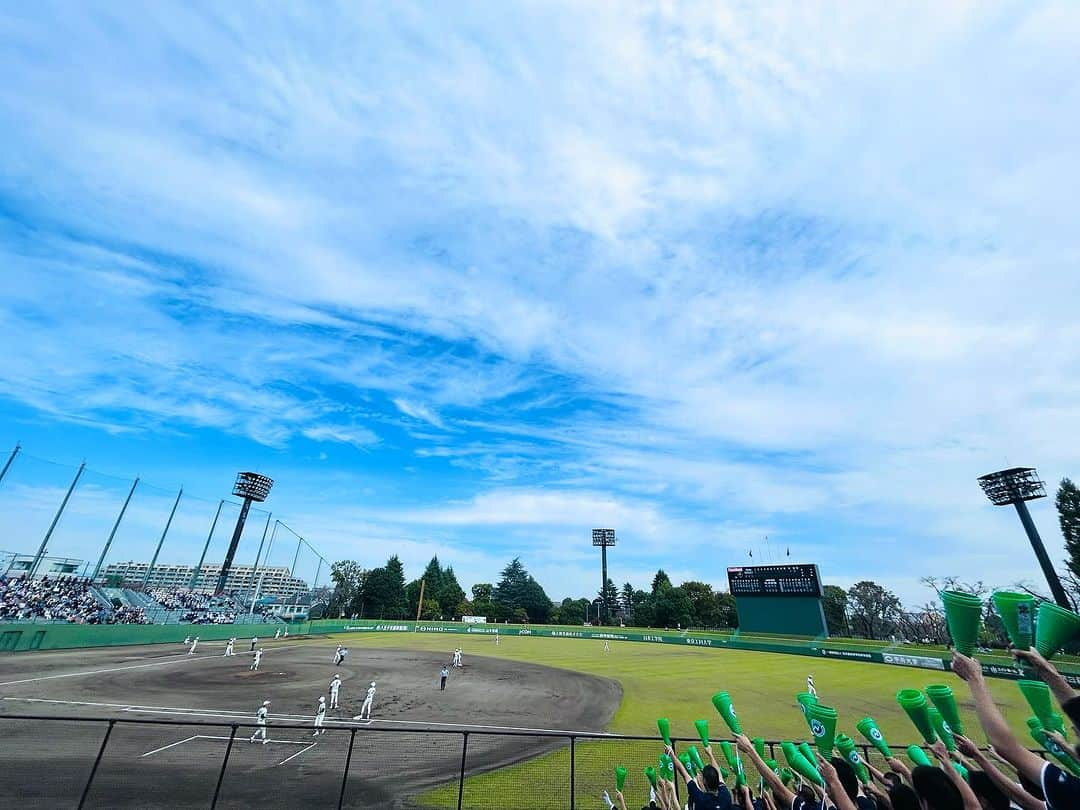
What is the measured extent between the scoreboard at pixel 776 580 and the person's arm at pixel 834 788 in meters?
65.9

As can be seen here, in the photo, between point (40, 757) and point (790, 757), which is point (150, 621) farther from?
point (790, 757)

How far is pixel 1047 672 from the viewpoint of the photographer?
3002 mm

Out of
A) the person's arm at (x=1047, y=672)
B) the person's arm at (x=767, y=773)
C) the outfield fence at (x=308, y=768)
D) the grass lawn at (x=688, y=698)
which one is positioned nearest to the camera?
the person's arm at (x=1047, y=672)

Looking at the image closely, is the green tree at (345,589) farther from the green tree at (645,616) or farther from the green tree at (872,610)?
the green tree at (872,610)

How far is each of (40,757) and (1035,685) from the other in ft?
70.2

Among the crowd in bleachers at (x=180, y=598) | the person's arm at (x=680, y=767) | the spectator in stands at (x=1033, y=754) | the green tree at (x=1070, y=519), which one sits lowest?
the person's arm at (x=680, y=767)

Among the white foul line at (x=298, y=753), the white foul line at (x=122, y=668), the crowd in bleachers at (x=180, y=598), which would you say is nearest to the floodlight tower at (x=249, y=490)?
the crowd in bleachers at (x=180, y=598)

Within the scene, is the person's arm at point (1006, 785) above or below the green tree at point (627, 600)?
below

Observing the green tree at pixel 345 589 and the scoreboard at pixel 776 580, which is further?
the green tree at pixel 345 589

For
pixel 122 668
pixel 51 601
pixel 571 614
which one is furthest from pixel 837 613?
pixel 51 601

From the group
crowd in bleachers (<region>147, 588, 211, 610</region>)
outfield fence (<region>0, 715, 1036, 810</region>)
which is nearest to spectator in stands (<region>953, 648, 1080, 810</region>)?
outfield fence (<region>0, 715, 1036, 810</region>)

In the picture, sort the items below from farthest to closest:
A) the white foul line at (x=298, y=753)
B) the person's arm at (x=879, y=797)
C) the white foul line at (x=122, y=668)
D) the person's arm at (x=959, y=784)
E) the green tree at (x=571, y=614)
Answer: the green tree at (x=571, y=614) < the white foul line at (x=122, y=668) < the white foul line at (x=298, y=753) < the person's arm at (x=879, y=797) < the person's arm at (x=959, y=784)

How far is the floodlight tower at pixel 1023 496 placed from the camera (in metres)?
51.7

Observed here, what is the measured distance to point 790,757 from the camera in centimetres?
399
